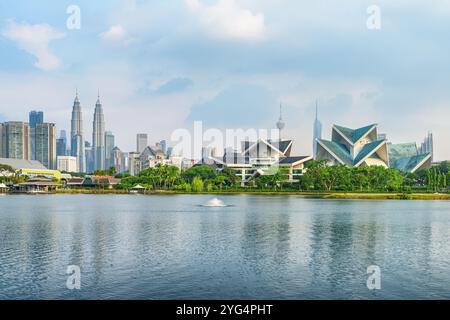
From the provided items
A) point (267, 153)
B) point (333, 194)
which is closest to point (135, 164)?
point (267, 153)

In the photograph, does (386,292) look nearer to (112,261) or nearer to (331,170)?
(112,261)

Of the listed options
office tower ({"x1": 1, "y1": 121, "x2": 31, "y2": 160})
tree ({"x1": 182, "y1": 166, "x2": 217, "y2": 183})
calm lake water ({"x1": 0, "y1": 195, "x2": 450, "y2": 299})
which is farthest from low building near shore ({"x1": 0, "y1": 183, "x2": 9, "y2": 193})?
office tower ({"x1": 1, "y1": 121, "x2": 31, "y2": 160})

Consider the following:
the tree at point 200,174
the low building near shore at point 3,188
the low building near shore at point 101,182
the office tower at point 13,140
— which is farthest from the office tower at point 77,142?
the tree at point 200,174

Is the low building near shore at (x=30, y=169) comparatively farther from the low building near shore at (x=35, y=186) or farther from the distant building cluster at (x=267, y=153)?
the low building near shore at (x=35, y=186)

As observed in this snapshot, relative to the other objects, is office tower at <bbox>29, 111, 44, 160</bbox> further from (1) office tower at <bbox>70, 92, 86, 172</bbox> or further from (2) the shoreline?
(2) the shoreline
